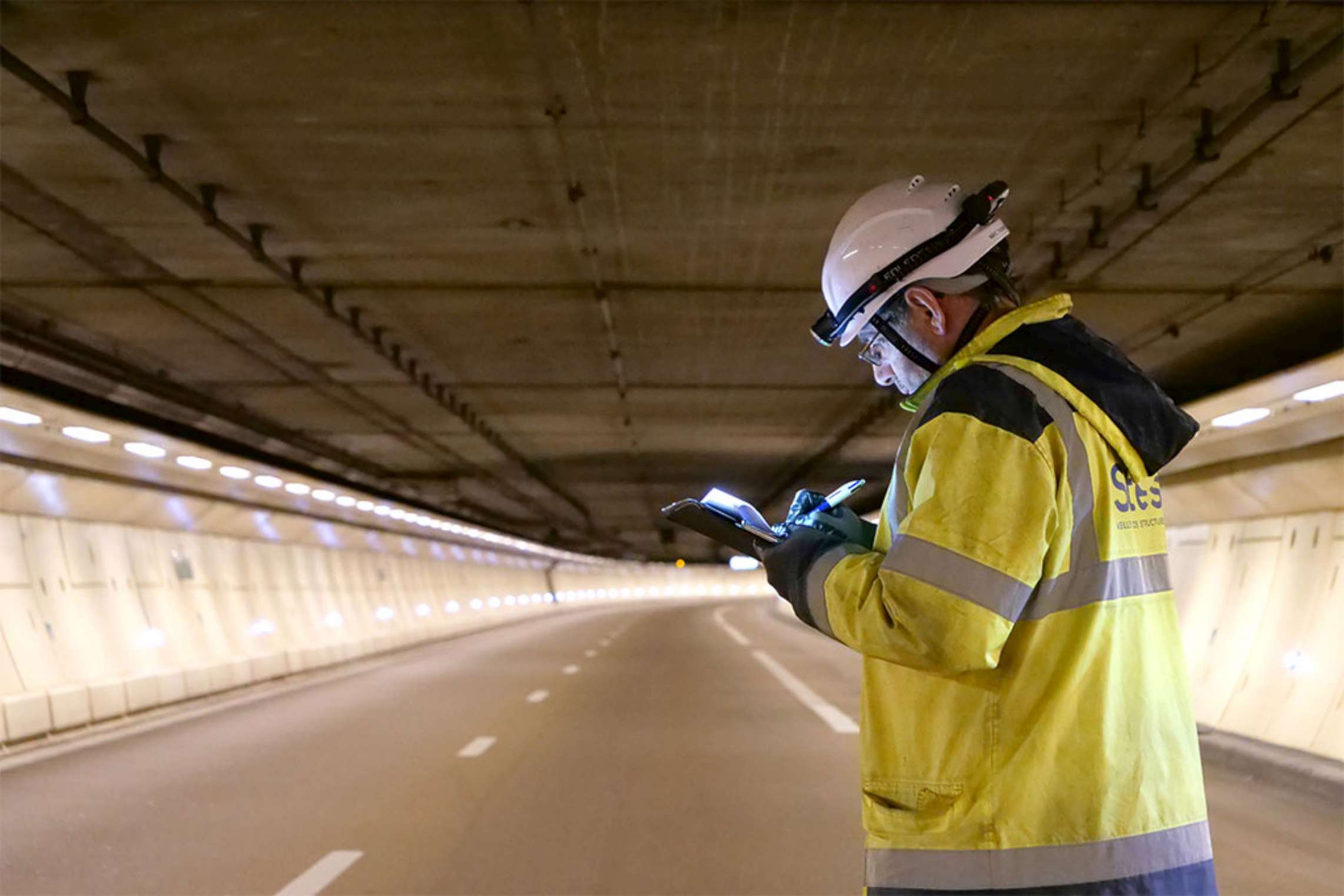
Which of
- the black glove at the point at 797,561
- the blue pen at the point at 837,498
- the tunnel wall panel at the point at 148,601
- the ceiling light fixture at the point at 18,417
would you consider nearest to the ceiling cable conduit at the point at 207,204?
the ceiling light fixture at the point at 18,417

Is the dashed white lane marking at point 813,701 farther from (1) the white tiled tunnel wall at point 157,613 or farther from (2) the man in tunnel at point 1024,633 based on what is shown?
(2) the man in tunnel at point 1024,633

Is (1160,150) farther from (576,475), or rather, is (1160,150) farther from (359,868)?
(576,475)

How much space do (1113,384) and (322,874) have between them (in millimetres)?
6674

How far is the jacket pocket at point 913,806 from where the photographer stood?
2.71 metres

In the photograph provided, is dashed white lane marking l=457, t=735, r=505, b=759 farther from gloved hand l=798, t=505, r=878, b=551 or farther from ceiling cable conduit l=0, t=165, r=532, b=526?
gloved hand l=798, t=505, r=878, b=551

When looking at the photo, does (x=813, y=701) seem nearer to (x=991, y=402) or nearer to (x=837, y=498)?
(x=837, y=498)

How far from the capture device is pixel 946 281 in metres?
3.15

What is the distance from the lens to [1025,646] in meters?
2.70

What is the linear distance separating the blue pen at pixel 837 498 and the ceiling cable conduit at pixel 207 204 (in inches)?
311

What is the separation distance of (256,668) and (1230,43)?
740 inches

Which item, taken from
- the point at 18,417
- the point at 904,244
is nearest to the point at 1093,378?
the point at 904,244

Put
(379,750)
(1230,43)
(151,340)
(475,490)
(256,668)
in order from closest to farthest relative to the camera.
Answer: (1230,43) < (379,750) < (151,340) < (256,668) < (475,490)

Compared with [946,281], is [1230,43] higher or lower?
higher

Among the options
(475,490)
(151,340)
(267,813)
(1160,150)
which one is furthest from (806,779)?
(475,490)
